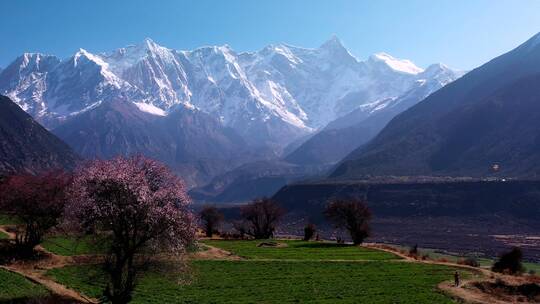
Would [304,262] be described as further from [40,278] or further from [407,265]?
[40,278]

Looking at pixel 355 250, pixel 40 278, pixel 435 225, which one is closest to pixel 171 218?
pixel 40 278

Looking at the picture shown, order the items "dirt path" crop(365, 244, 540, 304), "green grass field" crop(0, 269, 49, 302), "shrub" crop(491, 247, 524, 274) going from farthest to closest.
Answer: "shrub" crop(491, 247, 524, 274) → "dirt path" crop(365, 244, 540, 304) → "green grass field" crop(0, 269, 49, 302)

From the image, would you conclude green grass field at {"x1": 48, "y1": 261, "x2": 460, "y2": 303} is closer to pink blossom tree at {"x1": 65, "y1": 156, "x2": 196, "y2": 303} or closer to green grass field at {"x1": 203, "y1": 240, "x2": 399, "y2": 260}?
pink blossom tree at {"x1": 65, "y1": 156, "x2": 196, "y2": 303}

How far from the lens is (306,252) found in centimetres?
8838

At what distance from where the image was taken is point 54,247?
7181cm

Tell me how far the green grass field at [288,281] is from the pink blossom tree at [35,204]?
598 cm

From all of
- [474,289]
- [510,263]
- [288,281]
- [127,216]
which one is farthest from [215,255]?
Result: [127,216]

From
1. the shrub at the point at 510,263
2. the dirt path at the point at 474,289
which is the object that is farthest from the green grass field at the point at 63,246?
the shrub at the point at 510,263

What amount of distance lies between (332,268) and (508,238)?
10272cm

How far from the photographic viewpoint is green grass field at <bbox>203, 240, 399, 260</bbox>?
81.8 meters

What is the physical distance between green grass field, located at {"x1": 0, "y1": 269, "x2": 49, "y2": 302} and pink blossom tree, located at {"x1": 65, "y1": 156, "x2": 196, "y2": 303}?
726cm

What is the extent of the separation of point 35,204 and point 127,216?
2648cm

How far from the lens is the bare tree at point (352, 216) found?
363 feet

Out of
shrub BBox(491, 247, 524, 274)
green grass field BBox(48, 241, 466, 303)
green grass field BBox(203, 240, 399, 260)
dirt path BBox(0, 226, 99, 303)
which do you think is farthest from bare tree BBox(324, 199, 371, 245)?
dirt path BBox(0, 226, 99, 303)
